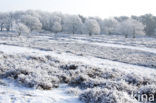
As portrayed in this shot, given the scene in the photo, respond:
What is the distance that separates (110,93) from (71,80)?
12.4ft

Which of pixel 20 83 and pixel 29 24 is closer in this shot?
pixel 20 83

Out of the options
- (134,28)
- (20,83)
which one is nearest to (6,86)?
(20,83)

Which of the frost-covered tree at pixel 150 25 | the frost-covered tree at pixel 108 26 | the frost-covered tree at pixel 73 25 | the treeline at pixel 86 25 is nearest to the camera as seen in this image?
the treeline at pixel 86 25

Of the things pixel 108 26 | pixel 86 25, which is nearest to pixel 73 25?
pixel 86 25

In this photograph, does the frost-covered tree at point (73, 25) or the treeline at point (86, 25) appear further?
the frost-covered tree at point (73, 25)

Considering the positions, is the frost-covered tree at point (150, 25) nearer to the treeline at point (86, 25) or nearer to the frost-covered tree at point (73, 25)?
the treeline at point (86, 25)

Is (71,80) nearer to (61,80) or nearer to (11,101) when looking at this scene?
(61,80)

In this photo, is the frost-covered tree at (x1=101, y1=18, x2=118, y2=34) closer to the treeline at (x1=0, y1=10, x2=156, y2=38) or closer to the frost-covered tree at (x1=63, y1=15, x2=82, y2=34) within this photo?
the treeline at (x1=0, y1=10, x2=156, y2=38)

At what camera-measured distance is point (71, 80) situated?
10.9 metres

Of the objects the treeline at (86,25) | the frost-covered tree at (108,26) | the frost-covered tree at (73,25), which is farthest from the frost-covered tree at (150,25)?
the frost-covered tree at (73,25)

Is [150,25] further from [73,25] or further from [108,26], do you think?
[73,25]

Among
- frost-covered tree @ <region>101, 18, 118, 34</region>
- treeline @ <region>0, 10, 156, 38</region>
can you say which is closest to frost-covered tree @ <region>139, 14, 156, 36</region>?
treeline @ <region>0, 10, 156, 38</region>

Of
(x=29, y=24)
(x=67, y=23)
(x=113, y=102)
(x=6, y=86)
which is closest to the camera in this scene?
(x=113, y=102)

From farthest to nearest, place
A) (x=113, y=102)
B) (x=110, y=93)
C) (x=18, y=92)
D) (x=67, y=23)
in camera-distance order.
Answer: (x=67, y=23), (x=18, y=92), (x=110, y=93), (x=113, y=102)
